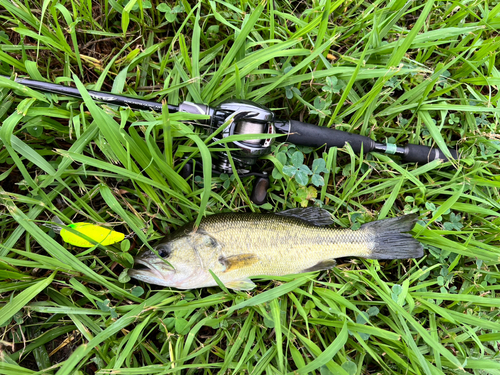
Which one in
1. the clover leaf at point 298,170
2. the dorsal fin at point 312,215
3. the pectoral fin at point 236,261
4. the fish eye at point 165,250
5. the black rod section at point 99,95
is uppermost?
the black rod section at point 99,95

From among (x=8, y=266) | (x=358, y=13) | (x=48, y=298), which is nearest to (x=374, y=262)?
(x=358, y=13)

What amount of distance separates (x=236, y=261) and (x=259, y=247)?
23 cm

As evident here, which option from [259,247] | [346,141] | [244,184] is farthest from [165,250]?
[346,141]

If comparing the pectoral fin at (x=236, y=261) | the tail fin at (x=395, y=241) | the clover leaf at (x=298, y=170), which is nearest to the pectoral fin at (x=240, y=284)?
the pectoral fin at (x=236, y=261)

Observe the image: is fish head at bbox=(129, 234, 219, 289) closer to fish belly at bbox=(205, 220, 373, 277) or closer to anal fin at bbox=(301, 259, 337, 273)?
fish belly at bbox=(205, 220, 373, 277)

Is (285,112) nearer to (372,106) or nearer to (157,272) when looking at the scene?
(372,106)

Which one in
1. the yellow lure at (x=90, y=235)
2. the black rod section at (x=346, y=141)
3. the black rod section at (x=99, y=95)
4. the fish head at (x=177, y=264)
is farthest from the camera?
the black rod section at (x=346, y=141)

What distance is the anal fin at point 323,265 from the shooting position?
2670 mm

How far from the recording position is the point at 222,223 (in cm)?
260

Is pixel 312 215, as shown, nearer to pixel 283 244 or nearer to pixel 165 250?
pixel 283 244

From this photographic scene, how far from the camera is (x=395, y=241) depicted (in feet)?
8.98

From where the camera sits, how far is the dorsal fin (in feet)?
9.23

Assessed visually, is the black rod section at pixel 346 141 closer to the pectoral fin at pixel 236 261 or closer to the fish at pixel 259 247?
the fish at pixel 259 247

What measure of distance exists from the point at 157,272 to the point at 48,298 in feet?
3.17
